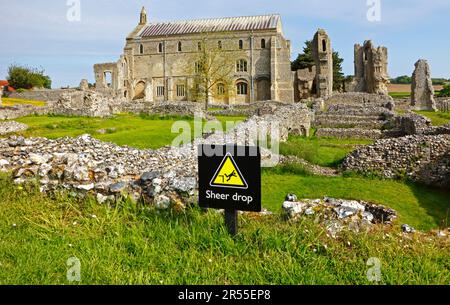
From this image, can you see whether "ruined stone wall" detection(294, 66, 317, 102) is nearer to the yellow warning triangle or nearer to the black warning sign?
the black warning sign

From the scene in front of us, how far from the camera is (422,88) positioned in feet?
155

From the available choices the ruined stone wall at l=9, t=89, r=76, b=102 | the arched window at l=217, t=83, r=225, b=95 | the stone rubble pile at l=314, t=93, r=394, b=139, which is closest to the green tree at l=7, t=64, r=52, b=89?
the ruined stone wall at l=9, t=89, r=76, b=102

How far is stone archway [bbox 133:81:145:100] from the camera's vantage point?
67.1 metres

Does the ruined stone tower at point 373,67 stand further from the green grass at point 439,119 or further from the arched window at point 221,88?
the arched window at point 221,88

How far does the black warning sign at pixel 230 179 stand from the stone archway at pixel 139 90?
64139mm

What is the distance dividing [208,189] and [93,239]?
1.74 m

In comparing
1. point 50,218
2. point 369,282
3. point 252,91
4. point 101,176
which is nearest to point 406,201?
point 369,282

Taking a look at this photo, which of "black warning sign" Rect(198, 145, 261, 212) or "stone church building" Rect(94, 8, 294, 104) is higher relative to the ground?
"stone church building" Rect(94, 8, 294, 104)

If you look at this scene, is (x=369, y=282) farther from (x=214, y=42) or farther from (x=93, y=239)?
(x=214, y=42)

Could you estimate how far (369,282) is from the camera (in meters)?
4.14

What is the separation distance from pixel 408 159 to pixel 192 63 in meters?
51.4

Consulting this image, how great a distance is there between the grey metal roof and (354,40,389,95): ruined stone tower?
14571mm

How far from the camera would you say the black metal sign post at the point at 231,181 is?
4875 mm

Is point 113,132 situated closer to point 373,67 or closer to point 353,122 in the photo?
point 353,122
